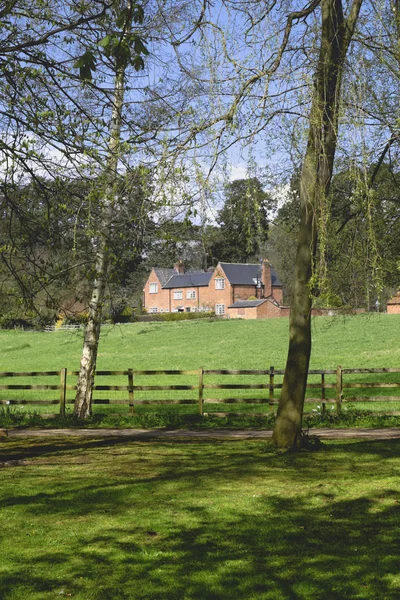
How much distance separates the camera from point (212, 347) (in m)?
49.7

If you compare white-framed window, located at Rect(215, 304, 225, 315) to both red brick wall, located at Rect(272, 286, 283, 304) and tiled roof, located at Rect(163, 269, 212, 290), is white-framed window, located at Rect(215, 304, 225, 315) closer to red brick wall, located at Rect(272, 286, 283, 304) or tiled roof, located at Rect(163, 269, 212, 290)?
tiled roof, located at Rect(163, 269, 212, 290)

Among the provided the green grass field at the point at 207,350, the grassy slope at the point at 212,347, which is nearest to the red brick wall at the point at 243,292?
the green grass field at the point at 207,350

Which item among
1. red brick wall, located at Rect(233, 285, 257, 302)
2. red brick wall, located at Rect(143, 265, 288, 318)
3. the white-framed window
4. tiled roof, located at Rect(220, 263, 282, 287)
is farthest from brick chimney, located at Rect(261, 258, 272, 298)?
the white-framed window

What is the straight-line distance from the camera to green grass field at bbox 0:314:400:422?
32.1 meters

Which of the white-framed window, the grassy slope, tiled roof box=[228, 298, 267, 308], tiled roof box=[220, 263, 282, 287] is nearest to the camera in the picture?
the grassy slope

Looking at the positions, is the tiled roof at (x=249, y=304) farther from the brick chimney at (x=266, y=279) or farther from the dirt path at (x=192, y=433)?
the dirt path at (x=192, y=433)

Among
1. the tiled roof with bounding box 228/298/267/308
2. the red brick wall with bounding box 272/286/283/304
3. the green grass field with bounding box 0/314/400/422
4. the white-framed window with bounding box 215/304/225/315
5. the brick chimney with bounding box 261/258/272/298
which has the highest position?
the brick chimney with bounding box 261/258/272/298

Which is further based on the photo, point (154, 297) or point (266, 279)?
point (154, 297)

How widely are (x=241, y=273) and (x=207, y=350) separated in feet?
143

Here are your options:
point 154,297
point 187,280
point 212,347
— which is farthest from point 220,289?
point 212,347

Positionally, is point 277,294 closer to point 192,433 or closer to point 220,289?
point 220,289

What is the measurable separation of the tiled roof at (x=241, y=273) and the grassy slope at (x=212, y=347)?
2164cm

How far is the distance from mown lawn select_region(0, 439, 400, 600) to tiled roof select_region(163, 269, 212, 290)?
3081 inches

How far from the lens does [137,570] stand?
689 cm
